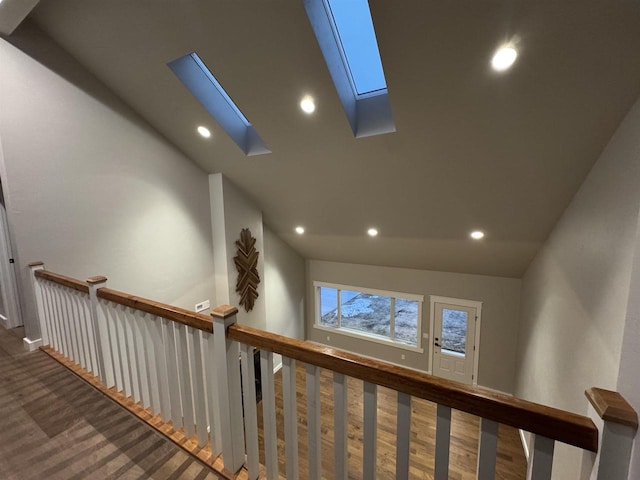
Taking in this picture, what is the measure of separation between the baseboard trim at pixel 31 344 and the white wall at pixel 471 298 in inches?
198

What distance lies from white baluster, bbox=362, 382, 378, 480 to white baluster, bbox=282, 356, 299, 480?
35 centimetres

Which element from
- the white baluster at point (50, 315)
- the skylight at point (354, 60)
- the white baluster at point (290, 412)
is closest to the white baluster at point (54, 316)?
the white baluster at point (50, 315)

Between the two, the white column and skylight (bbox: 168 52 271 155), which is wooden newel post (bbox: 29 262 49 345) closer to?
skylight (bbox: 168 52 271 155)

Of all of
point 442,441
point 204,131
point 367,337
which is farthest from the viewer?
point 367,337

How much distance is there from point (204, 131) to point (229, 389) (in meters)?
3.16

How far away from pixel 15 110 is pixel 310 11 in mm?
2980

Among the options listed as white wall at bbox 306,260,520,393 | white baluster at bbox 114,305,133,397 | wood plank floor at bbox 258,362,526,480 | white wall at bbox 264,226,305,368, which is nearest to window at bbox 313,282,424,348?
white wall at bbox 306,260,520,393

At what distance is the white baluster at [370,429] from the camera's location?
1071mm

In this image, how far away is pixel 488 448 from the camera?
0.90 meters

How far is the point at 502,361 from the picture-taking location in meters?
5.33

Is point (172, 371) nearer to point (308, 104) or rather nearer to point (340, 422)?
point (340, 422)

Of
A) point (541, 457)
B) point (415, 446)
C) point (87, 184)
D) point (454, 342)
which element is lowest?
point (415, 446)

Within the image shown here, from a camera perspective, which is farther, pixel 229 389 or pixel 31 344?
pixel 31 344

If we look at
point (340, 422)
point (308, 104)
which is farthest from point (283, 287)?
point (340, 422)
